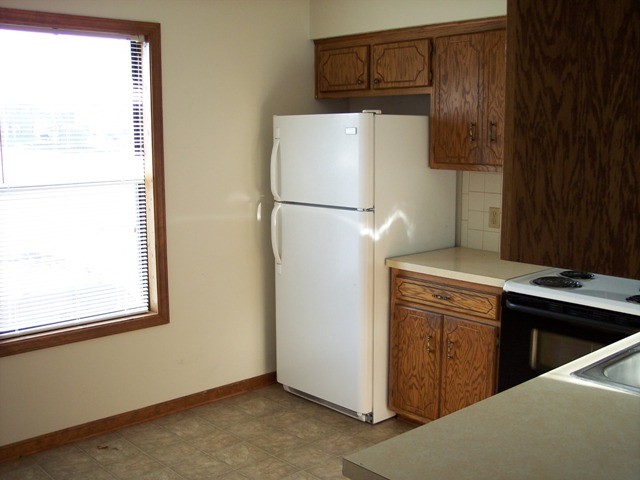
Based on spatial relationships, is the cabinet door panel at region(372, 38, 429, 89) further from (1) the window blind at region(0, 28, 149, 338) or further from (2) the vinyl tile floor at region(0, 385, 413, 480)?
(2) the vinyl tile floor at region(0, 385, 413, 480)

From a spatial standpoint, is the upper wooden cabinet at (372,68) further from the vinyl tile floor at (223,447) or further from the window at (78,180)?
the vinyl tile floor at (223,447)

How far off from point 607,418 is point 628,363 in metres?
0.40

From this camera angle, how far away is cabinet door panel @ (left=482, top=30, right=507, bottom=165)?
11.7 ft

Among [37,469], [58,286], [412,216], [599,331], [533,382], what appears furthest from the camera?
[412,216]

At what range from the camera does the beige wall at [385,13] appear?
362 cm

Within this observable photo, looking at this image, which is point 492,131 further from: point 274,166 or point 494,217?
point 274,166

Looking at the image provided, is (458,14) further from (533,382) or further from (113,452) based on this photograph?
(113,452)

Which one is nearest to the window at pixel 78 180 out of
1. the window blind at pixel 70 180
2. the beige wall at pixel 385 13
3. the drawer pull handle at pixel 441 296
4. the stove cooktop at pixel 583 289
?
the window blind at pixel 70 180

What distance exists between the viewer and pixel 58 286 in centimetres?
367

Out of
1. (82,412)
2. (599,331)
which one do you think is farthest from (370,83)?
(82,412)

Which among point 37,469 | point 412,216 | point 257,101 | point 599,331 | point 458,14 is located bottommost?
point 37,469

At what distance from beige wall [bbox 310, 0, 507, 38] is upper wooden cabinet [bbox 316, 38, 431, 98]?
0.32 feet

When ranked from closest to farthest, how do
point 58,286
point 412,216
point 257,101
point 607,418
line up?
1. point 607,418
2. point 58,286
3. point 412,216
4. point 257,101

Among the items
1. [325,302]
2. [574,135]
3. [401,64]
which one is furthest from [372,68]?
[574,135]
